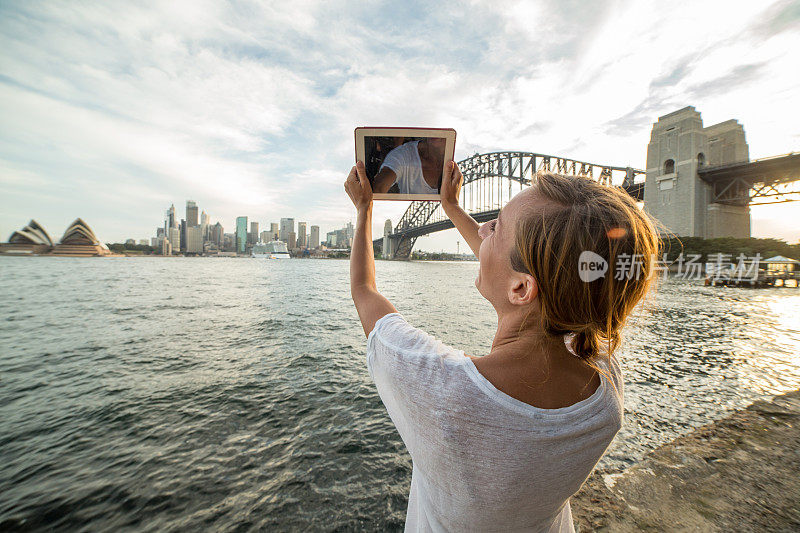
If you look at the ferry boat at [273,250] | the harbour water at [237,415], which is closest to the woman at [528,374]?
the harbour water at [237,415]

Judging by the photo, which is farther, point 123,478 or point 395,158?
point 123,478

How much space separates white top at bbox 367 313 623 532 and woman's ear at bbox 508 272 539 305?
24cm

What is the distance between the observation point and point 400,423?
2.50 feet

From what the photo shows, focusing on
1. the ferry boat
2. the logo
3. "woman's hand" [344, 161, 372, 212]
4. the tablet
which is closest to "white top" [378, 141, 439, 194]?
the tablet

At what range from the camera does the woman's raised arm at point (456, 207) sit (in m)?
1.46

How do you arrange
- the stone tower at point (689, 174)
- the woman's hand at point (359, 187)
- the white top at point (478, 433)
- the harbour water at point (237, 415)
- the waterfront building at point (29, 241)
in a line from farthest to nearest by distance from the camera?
the waterfront building at point (29, 241) → the stone tower at point (689, 174) → the harbour water at point (237, 415) → the woman's hand at point (359, 187) → the white top at point (478, 433)

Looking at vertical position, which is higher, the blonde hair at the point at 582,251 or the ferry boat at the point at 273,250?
the ferry boat at the point at 273,250

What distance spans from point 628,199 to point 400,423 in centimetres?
79

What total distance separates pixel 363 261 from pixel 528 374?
58cm

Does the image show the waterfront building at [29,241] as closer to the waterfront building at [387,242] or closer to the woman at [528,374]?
the waterfront building at [387,242]

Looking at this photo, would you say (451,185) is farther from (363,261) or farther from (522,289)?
(522,289)

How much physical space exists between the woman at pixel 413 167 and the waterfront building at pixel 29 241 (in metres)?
96.1

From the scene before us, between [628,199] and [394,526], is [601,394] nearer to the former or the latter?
[628,199]

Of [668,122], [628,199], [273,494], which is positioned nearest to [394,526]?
[273,494]
